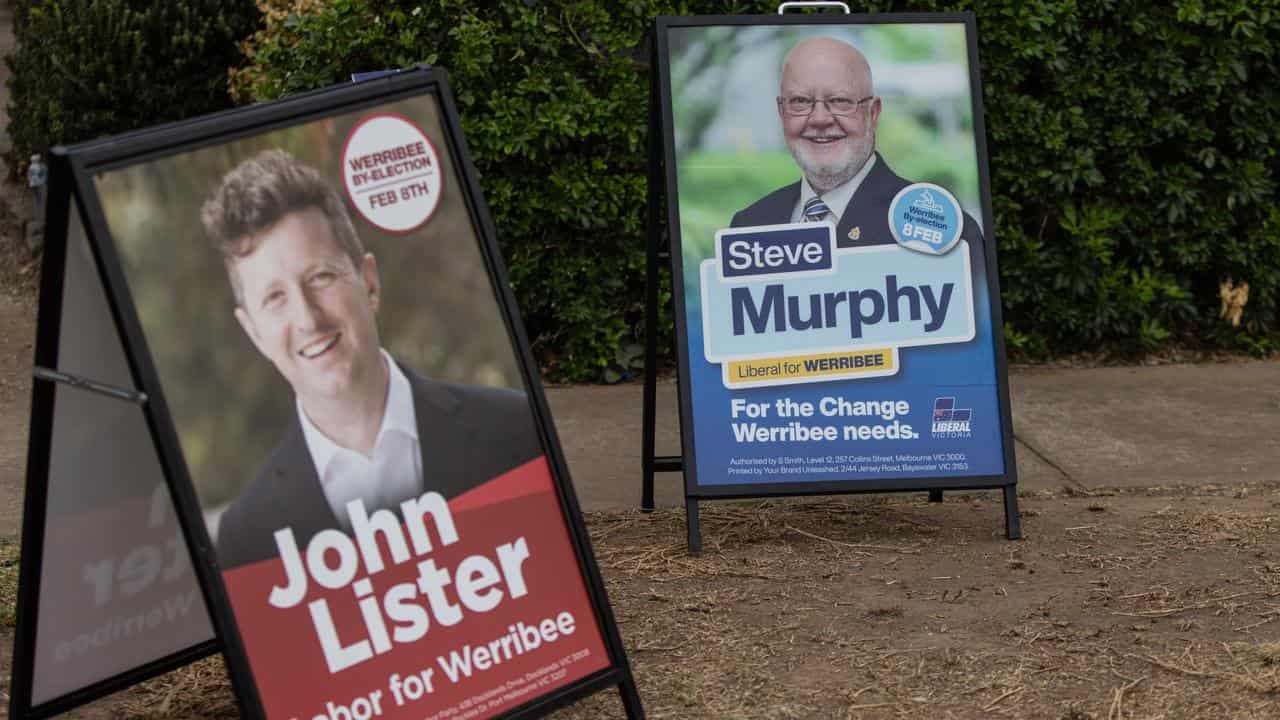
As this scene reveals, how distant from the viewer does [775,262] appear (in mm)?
4895

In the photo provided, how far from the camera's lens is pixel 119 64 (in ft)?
26.1

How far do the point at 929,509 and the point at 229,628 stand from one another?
3.08 m

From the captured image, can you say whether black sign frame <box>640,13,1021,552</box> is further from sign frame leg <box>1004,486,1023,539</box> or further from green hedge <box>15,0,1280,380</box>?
green hedge <box>15,0,1280,380</box>

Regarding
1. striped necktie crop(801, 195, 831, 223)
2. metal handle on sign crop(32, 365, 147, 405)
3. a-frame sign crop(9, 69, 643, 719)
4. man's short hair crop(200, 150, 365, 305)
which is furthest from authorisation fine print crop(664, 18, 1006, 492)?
metal handle on sign crop(32, 365, 147, 405)

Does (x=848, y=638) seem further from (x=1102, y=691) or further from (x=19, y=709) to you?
(x=19, y=709)

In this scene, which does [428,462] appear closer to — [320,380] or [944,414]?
[320,380]

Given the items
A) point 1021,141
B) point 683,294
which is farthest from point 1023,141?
point 683,294

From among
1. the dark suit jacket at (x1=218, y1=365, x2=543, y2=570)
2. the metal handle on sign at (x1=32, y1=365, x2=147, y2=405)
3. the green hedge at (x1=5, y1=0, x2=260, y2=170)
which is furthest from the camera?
the green hedge at (x1=5, y1=0, x2=260, y2=170)

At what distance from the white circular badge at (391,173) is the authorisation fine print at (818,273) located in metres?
1.67

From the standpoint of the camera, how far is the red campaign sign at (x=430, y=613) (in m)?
3.06

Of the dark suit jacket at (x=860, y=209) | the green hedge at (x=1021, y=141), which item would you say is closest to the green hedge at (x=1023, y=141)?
the green hedge at (x=1021, y=141)

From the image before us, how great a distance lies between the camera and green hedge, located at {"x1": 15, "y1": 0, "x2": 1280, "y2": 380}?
6824mm

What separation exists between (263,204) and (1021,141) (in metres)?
4.80

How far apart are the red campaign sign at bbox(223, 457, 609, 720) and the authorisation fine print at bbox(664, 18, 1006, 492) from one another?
155cm
